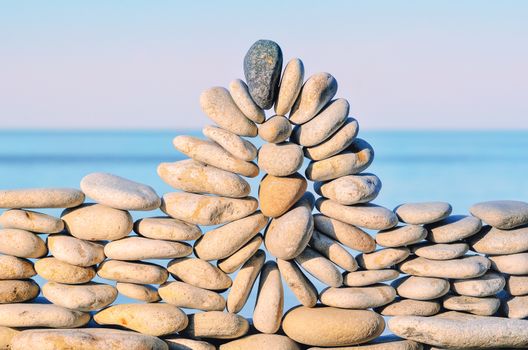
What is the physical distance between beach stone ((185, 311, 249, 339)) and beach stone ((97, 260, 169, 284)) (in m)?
0.32

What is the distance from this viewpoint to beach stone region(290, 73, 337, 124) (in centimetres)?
461

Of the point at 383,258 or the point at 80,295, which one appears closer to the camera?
the point at 80,295

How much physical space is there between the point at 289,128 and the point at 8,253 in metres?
1.83

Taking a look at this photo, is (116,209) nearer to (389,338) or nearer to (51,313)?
(51,313)

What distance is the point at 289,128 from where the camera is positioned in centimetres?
455

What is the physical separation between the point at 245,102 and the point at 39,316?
1.72 meters

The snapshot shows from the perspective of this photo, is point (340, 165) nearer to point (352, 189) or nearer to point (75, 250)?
point (352, 189)

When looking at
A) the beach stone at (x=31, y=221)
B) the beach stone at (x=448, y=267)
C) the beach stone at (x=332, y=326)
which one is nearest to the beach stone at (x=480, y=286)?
the beach stone at (x=448, y=267)

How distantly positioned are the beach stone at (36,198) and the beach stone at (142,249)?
37 centimetres

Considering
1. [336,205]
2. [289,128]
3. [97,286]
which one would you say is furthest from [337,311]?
[97,286]

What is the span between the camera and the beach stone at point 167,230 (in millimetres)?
4508

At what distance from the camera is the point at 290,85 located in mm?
4582

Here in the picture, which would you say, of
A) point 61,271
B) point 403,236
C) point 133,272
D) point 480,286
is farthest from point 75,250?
point 480,286

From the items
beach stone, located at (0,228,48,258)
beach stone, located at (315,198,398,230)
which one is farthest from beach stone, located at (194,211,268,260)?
beach stone, located at (0,228,48,258)
